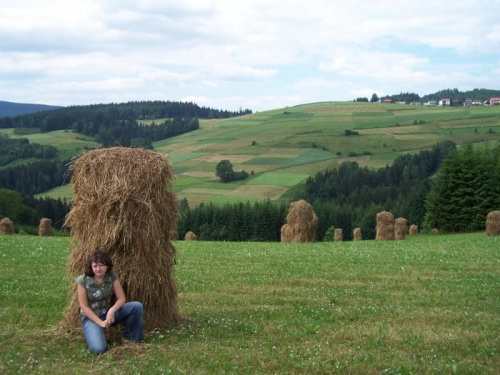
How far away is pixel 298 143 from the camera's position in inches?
5561

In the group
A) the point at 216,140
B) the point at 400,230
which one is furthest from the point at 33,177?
the point at 400,230

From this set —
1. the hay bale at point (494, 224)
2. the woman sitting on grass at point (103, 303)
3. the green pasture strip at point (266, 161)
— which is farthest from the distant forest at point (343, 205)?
the woman sitting on grass at point (103, 303)

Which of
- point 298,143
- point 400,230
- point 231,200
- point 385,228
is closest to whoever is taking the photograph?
point 385,228

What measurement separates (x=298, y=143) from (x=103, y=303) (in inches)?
5246

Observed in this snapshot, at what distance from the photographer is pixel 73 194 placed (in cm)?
1036

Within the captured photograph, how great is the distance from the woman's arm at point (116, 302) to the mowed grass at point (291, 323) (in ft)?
1.57

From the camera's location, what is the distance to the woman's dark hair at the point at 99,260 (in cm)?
932

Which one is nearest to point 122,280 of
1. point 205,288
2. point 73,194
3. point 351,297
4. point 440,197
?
point 73,194

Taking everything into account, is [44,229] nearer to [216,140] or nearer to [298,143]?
[298,143]

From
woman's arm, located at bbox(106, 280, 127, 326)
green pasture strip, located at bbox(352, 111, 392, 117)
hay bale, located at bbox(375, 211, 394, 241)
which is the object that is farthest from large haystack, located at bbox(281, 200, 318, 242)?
green pasture strip, located at bbox(352, 111, 392, 117)

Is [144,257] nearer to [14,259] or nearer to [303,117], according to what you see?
[14,259]

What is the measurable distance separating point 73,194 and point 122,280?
1.91 metres

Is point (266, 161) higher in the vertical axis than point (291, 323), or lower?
lower

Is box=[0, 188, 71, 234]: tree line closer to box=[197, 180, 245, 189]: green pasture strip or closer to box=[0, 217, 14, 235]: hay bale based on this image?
box=[197, 180, 245, 189]: green pasture strip
